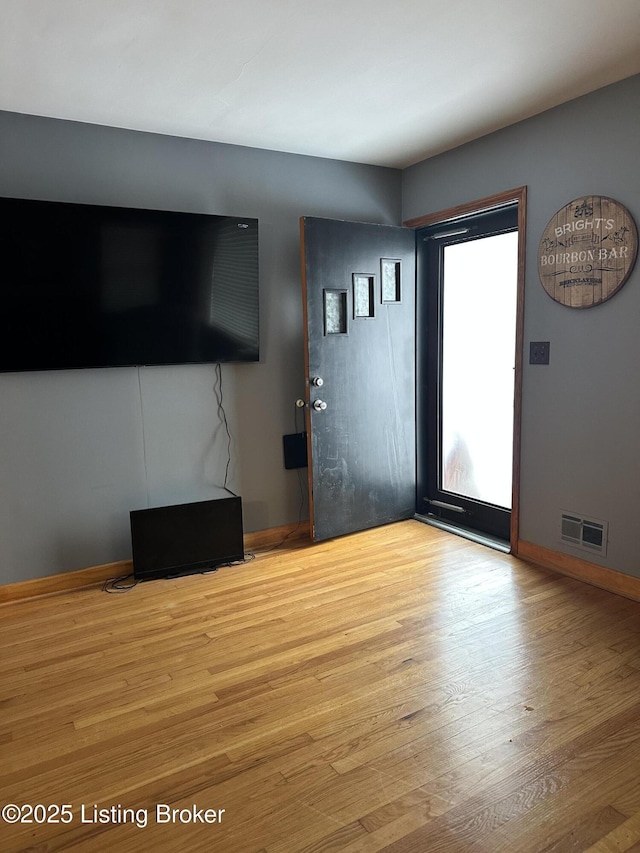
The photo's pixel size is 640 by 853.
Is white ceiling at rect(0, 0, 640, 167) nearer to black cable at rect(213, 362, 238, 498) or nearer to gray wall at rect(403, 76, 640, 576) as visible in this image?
gray wall at rect(403, 76, 640, 576)

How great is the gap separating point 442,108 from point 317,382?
1616mm

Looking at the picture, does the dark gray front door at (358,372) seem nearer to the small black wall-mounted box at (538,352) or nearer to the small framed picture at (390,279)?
the small framed picture at (390,279)

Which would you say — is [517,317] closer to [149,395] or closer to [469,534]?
[469,534]

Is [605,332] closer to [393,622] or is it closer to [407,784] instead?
[393,622]

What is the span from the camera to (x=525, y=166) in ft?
10.8

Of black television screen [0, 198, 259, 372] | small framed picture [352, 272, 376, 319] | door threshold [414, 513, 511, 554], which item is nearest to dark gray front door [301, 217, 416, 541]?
small framed picture [352, 272, 376, 319]

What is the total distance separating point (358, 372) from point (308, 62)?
72.4 inches

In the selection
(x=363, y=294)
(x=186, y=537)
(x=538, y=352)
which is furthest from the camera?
(x=363, y=294)

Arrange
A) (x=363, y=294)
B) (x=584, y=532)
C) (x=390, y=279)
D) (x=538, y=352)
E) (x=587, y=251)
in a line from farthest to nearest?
(x=390, y=279) → (x=363, y=294) → (x=538, y=352) → (x=584, y=532) → (x=587, y=251)

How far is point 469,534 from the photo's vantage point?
391 cm

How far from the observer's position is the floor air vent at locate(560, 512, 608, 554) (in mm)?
3070

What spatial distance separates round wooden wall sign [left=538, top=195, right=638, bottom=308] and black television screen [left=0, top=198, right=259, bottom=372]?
1.64 metres

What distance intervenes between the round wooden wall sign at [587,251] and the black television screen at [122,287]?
1643 millimetres

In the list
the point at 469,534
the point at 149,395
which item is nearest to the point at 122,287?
Answer: the point at 149,395
